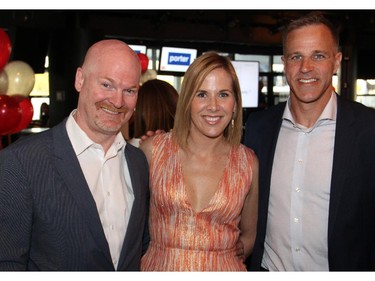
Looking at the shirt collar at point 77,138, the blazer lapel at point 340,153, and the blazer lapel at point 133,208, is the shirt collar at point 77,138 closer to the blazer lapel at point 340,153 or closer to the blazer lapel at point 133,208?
the blazer lapel at point 133,208

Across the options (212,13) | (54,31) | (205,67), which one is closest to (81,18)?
(54,31)

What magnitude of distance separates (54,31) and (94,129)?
28.5ft

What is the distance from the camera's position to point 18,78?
12.4 feet

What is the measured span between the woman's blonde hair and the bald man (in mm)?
403

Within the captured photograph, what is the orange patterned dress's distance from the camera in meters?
2.05

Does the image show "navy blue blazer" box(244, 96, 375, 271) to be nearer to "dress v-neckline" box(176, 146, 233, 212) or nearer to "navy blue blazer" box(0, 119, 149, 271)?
"dress v-neckline" box(176, 146, 233, 212)

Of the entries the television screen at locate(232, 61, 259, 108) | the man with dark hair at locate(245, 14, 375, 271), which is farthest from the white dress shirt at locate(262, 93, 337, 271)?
the television screen at locate(232, 61, 259, 108)

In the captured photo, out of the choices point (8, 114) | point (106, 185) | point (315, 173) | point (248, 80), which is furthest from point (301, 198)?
point (248, 80)

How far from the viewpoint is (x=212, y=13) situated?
11008 millimetres

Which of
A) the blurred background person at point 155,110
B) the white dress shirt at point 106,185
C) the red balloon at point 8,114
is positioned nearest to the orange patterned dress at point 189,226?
the white dress shirt at point 106,185

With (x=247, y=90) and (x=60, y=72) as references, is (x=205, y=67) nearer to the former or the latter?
(x=247, y=90)

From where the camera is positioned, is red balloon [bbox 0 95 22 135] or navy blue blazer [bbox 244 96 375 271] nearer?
navy blue blazer [bbox 244 96 375 271]

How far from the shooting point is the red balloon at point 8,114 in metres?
3.31

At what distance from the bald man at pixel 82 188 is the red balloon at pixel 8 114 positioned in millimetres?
1753
